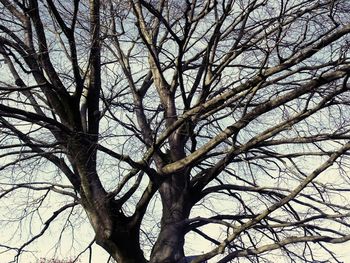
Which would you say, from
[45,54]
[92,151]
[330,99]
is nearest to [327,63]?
[330,99]

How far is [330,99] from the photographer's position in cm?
719

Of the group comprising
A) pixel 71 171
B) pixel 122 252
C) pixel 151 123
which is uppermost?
pixel 151 123

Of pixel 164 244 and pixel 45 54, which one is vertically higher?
Result: pixel 45 54

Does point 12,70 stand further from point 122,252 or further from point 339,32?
point 339,32

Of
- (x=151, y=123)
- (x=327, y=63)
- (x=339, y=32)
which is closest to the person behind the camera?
(x=339, y=32)

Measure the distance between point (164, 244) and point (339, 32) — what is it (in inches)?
152

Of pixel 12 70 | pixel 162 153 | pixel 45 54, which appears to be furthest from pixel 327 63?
pixel 12 70

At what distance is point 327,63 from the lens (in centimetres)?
766

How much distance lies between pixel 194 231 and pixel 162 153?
6.39 ft

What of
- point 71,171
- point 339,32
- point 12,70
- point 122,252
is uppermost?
point 12,70

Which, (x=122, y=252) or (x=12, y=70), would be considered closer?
(x=122, y=252)

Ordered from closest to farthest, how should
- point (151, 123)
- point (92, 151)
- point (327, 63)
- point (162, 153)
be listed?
point (327, 63)
point (92, 151)
point (162, 153)
point (151, 123)

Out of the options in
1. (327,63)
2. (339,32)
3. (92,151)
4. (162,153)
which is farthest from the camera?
(162,153)

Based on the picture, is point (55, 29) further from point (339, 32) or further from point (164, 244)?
point (339, 32)
